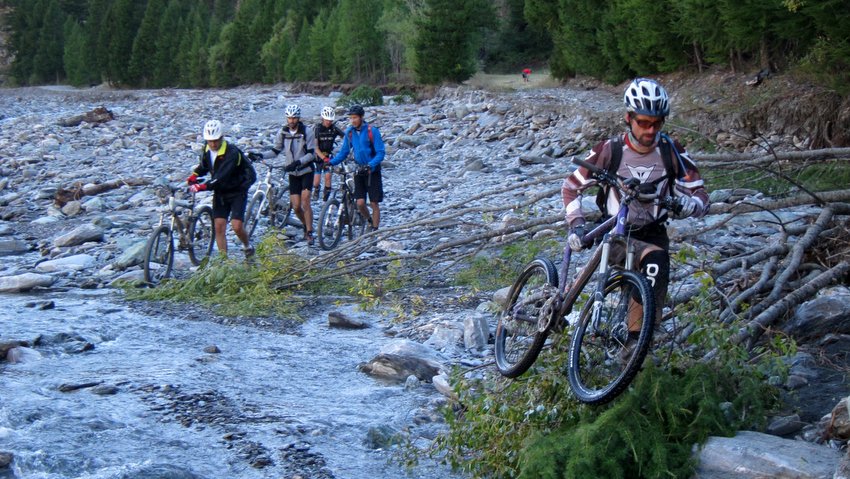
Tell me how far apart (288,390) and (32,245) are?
8.24 meters

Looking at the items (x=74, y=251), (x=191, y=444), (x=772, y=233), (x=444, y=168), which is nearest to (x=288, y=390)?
(x=191, y=444)

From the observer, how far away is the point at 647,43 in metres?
29.3

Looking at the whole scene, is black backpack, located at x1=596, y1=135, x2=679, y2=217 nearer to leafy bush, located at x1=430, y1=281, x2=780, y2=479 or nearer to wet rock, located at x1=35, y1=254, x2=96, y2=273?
leafy bush, located at x1=430, y1=281, x2=780, y2=479

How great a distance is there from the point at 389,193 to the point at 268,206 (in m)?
4.00

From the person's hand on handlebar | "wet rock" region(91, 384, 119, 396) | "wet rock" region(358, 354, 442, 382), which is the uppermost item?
the person's hand on handlebar

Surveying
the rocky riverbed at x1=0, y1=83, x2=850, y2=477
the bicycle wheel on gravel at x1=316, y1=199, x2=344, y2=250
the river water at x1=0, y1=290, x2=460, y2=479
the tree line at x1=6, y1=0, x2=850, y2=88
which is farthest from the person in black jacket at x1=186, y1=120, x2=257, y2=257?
the tree line at x1=6, y1=0, x2=850, y2=88

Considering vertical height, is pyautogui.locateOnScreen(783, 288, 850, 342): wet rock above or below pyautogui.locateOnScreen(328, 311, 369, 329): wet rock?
above

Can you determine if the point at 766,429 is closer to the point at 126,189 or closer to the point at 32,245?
the point at 32,245

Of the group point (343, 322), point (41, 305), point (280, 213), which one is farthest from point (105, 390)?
point (280, 213)

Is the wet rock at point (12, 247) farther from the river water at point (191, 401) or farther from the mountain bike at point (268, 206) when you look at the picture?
the river water at point (191, 401)

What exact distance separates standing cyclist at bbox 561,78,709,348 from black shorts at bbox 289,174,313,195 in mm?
7805

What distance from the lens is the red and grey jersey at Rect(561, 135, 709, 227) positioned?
5230 millimetres

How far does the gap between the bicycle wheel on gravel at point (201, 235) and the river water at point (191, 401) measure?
2.31 metres

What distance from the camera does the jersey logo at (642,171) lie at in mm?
5355
